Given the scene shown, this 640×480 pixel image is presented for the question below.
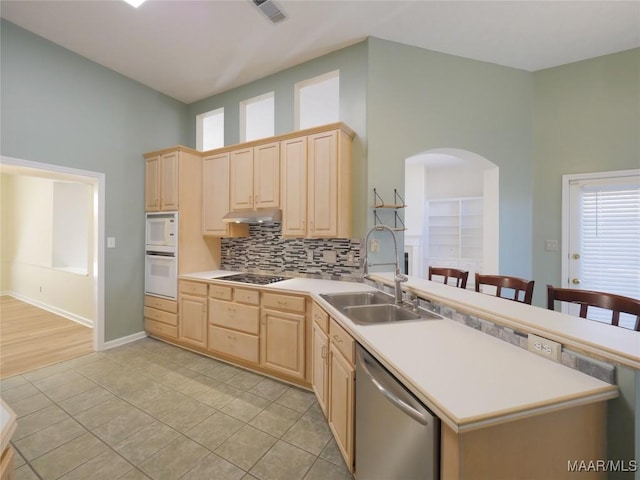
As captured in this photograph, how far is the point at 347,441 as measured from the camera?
1.55m

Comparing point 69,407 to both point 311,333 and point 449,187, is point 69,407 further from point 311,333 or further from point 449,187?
point 449,187

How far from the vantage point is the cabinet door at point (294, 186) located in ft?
9.27

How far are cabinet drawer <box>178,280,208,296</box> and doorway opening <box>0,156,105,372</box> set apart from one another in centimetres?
98

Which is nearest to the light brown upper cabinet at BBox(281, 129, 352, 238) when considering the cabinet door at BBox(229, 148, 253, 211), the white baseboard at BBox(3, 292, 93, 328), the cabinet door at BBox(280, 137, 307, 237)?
the cabinet door at BBox(280, 137, 307, 237)

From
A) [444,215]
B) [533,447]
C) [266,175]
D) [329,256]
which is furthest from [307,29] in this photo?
[444,215]

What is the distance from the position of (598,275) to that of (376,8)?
376cm

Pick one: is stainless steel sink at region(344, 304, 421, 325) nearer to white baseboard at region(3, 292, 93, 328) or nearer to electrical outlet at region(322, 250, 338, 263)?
electrical outlet at region(322, 250, 338, 263)

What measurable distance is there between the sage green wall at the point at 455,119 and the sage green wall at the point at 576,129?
146 millimetres

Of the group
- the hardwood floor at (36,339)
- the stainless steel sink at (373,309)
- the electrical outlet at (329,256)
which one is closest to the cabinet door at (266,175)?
the electrical outlet at (329,256)

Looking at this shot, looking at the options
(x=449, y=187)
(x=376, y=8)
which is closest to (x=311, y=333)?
(x=376, y=8)

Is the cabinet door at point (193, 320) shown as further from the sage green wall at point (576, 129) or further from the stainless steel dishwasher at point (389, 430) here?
the sage green wall at point (576, 129)

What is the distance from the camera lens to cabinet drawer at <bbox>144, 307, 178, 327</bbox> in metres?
3.35

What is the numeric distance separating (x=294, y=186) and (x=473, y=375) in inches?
91.8

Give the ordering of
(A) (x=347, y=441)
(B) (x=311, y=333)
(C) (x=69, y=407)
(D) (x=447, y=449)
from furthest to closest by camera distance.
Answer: (B) (x=311, y=333) < (C) (x=69, y=407) < (A) (x=347, y=441) < (D) (x=447, y=449)
